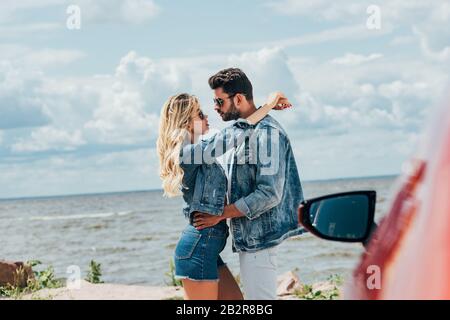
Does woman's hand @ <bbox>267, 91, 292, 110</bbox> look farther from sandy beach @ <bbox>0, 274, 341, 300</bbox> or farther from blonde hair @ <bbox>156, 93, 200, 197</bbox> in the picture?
sandy beach @ <bbox>0, 274, 341, 300</bbox>

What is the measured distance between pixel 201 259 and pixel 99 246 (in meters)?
19.2

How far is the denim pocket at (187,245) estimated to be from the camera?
12.6 feet

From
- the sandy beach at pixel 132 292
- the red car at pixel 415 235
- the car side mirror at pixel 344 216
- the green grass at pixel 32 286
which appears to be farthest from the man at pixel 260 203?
the green grass at pixel 32 286

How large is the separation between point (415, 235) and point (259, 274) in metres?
2.83

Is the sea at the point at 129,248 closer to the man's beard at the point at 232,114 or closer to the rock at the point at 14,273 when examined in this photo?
the rock at the point at 14,273

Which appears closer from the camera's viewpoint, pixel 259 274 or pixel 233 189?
pixel 259 274

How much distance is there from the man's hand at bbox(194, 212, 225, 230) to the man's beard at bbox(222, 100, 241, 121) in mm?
542

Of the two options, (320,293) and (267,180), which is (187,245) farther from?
(320,293)

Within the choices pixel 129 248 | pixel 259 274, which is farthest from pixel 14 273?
pixel 129 248

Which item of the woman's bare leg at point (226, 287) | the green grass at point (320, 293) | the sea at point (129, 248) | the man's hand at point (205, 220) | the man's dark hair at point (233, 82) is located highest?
the man's dark hair at point (233, 82)

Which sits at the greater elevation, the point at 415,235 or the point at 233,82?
the point at 233,82

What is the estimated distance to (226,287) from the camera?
4000 mm

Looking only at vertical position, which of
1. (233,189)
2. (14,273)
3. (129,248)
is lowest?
(129,248)
